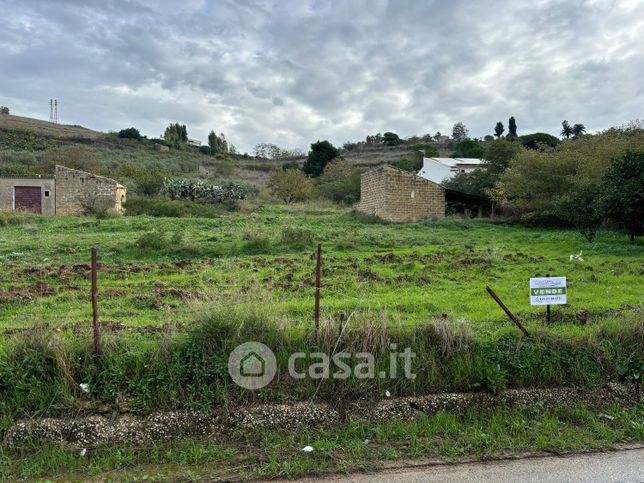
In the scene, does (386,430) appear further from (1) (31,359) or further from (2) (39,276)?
(2) (39,276)

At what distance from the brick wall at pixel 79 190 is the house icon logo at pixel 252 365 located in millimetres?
28264

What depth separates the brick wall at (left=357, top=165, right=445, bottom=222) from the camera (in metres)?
28.1

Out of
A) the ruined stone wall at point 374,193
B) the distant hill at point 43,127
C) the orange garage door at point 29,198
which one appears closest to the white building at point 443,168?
the ruined stone wall at point 374,193

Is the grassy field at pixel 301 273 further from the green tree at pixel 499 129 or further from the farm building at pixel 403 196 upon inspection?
the green tree at pixel 499 129

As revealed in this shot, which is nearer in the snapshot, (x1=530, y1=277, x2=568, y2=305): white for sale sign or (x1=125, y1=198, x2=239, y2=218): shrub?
(x1=530, y1=277, x2=568, y2=305): white for sale sign

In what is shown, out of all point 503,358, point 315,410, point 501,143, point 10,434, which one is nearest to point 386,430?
point 315,410

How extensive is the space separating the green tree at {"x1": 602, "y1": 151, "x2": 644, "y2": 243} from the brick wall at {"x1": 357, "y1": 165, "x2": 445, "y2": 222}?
1247cm

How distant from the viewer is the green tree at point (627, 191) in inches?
618

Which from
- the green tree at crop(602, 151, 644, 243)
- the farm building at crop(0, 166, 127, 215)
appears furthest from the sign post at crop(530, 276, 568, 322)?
the farm building at crop(0, 166, 127, 215)

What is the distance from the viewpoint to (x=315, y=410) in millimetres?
4789

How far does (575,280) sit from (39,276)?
11969 millimetres

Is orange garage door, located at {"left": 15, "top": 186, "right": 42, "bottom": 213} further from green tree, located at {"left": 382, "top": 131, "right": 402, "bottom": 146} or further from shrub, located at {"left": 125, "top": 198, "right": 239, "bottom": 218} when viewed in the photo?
green tree, located at {"left": 382, "top": 131, "right": 402, "bottom": 146}

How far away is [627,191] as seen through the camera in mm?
15758

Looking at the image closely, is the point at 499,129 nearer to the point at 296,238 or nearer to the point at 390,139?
the point at 390,139
